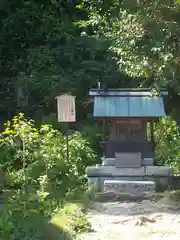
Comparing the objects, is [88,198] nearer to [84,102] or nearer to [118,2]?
[118,2]

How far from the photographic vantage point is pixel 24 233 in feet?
18.8

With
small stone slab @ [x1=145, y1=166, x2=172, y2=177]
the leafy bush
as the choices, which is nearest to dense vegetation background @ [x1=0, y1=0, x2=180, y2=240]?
the leafy bush

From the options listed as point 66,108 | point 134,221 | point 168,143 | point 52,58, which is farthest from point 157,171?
point 52,58

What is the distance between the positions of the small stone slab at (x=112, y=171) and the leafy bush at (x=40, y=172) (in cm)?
44

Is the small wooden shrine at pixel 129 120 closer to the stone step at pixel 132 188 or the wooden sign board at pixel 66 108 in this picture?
the wooden sign board at pixel 66 108

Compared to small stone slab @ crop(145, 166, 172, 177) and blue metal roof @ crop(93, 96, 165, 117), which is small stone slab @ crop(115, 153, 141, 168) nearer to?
small stone slab @ crop(145, 166, 172, 177)

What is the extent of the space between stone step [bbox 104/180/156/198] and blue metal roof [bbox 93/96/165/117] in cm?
151

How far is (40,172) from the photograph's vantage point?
35.0ft

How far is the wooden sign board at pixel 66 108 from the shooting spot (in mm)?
10547

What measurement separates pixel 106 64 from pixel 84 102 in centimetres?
171

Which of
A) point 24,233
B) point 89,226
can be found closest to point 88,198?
point 89,226

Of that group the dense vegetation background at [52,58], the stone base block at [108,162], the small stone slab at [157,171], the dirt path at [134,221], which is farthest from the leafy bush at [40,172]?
the dense vegetation background at [52,58]

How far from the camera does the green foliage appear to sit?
11984 mm

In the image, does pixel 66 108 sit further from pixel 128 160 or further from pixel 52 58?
pixel 52 58
